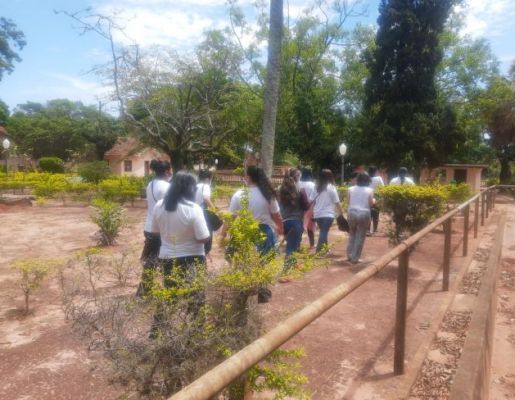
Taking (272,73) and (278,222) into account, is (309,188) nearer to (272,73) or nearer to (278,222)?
(278,222)

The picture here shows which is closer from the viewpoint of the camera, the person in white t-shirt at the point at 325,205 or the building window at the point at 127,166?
the person in white t-shirt at the point at 325,205

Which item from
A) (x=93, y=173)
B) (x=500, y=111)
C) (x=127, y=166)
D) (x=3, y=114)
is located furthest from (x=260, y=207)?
(x=3, y=114)

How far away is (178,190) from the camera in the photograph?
345 centimetres

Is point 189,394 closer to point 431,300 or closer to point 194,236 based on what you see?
point 194,236

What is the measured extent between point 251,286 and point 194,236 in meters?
1.12

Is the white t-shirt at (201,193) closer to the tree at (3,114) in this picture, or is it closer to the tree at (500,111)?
the tree at (500,111)

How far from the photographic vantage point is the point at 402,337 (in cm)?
319

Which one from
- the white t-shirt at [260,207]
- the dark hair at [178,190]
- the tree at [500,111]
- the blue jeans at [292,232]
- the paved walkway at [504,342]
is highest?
the tree at [500,111]

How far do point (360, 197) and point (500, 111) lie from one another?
Answer: 24924 mm

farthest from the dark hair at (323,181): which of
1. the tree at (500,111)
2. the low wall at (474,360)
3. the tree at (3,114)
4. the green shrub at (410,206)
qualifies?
the tree at (3,114)

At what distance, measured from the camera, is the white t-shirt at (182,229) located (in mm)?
3445

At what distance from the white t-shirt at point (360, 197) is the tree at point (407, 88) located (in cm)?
1596

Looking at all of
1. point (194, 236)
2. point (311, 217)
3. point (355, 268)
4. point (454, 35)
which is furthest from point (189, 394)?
point (454, 35)

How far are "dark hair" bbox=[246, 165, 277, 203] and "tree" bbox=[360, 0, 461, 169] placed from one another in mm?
18546
